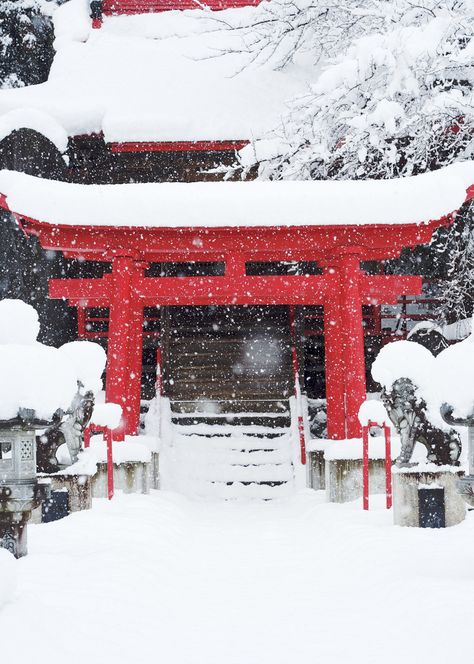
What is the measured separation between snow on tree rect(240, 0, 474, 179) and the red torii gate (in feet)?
4.08

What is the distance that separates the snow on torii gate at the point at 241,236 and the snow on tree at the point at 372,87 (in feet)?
3.35

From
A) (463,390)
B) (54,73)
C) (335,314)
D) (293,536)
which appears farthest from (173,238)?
(54,73)

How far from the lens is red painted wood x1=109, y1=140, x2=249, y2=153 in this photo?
12.3 meters

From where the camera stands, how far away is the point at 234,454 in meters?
10.4

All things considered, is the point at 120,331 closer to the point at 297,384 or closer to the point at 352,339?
the point at 352,339

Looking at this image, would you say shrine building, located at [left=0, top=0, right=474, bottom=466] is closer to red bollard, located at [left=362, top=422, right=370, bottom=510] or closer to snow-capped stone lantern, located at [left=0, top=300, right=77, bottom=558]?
red bollard, located at [left=362, top=422, right=370, bottom=510]

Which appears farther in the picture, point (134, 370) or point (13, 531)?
point (134, 370)

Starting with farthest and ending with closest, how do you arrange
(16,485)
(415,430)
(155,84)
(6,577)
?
(155,84) → (415,430) → (16,485) → (6,577)

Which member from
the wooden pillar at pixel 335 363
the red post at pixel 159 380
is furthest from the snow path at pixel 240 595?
the red post at pixel 159 380

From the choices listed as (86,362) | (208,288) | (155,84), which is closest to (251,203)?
(208,288)

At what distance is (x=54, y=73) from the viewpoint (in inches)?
538

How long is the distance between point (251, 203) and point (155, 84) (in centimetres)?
608

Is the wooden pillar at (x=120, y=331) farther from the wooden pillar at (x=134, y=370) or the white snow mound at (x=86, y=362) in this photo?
the white snow mound at (x=86, y=362)

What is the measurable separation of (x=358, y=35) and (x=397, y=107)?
2.57 metres
